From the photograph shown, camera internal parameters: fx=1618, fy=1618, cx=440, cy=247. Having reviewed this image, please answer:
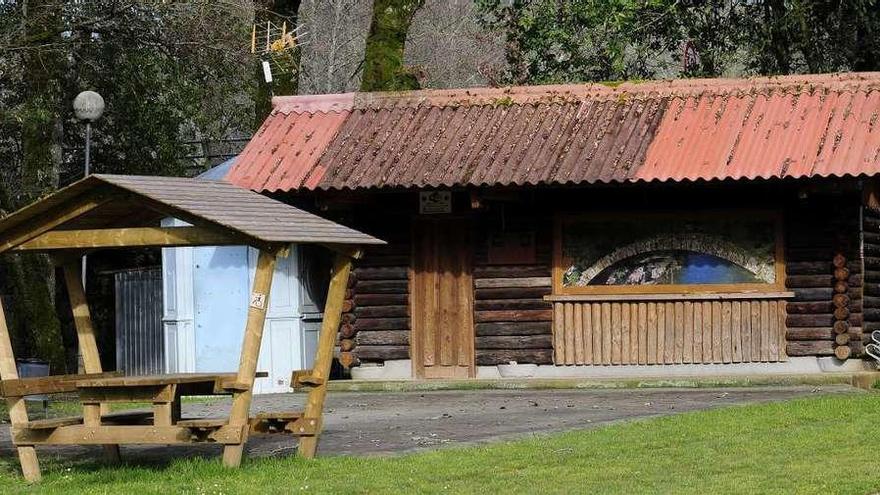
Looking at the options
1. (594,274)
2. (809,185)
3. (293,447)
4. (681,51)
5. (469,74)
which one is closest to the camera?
(293,447)

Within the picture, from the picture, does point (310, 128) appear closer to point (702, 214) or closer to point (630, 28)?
point (702, 214)

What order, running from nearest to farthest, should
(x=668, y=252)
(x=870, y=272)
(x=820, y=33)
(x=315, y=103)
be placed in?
(x=870, y=272) → (x=668, y=252) → (x=315, y=103) → (x=820, y=33)

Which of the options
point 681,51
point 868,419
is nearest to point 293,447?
point 868,419

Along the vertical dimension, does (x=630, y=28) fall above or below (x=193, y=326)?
above

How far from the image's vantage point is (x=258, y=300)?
37.2ft

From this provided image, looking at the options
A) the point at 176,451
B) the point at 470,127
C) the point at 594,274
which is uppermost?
the point at 470,127

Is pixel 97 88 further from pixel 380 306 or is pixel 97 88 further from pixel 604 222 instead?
pixel 604 222

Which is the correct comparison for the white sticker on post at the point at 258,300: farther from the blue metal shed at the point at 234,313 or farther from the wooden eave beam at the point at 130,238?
the blue metal shed at the point at 234,313

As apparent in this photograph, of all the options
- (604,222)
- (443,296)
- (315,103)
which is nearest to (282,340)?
(443,296)

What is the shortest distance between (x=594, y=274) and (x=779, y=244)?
2.26 metres

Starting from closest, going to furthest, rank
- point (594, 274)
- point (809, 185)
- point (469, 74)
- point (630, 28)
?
point (809, 185)
point (594, 274)
point (630, 28)
point (469, 74)

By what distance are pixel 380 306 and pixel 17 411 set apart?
9393 millimetres

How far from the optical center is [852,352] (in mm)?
19172

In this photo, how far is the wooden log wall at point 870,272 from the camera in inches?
765
